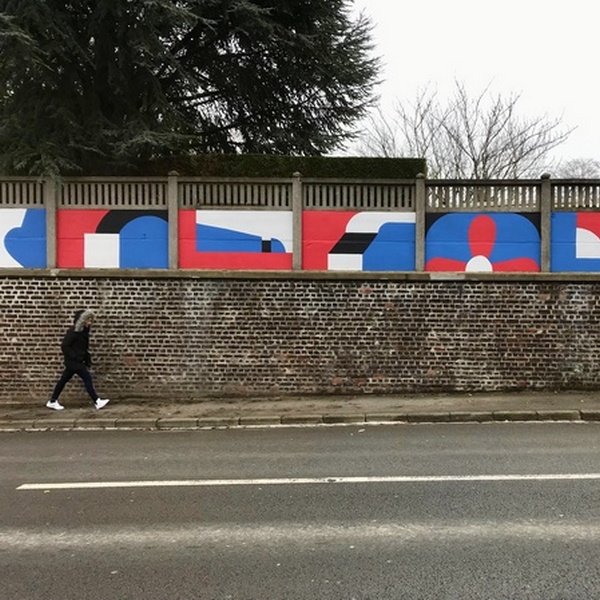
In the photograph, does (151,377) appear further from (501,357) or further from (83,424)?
(501,357)

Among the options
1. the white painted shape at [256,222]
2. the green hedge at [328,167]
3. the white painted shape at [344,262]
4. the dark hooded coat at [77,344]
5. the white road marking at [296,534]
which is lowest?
the white road marking at [296,534]

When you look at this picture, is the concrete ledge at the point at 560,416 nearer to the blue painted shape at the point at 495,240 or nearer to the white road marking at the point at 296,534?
the blue painted shape at the point at 495,240

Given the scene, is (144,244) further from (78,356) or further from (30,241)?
(78,356)

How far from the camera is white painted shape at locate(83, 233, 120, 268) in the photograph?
1116 cm

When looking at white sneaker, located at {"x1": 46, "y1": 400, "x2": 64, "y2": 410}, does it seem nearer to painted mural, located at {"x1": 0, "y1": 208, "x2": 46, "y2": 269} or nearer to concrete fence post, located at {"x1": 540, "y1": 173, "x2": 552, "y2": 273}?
painted mural, located at {"x1": 0, "y1": 208, "x2": 46, "y2": 269}

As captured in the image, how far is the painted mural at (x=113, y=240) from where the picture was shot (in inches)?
439

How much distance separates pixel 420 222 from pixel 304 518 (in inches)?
280

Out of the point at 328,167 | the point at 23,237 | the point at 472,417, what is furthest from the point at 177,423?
the point at 328,167

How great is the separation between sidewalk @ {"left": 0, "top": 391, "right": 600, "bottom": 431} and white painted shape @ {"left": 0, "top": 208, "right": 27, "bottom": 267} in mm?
2518

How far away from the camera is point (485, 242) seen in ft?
36.6

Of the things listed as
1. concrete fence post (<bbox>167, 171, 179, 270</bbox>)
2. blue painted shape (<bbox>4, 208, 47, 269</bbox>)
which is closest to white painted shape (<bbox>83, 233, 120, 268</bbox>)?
blue painted shape (<bbox>4, 208, 47, 269</bbox>)

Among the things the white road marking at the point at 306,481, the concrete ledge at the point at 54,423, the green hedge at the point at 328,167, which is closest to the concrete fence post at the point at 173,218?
the green hedge at the point at 328,167

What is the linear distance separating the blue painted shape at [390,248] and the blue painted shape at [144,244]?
12.1 ft

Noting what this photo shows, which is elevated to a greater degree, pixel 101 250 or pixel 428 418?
pixel 101 250
